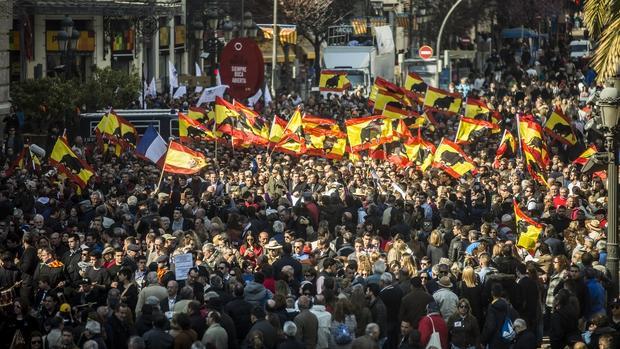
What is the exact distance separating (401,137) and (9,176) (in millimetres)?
7959

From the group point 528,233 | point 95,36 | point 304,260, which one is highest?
point 95,36

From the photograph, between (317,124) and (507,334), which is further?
(317,124)

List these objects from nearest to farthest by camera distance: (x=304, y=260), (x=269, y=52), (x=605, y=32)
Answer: (x=605, y=32), (x=304, y=260), (x=269, y=52)

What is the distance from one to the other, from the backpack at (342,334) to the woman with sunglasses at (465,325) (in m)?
1.01

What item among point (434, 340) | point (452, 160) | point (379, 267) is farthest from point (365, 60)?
point (434, 340)

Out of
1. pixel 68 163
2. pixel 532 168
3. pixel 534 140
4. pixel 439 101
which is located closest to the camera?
pixel 68 163

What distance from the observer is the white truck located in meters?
62.1

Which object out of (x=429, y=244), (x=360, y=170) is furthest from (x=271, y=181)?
(x=429, y=244)

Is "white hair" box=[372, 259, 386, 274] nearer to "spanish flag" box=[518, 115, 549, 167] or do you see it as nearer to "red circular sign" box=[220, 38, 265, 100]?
"spanish flag" box=[518, 115, 549, 167]

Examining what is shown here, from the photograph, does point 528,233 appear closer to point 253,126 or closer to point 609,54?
point 609,54

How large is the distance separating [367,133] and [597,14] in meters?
12.3

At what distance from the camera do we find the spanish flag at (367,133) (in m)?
33.0

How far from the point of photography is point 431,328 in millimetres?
17484

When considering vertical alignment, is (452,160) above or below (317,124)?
below
